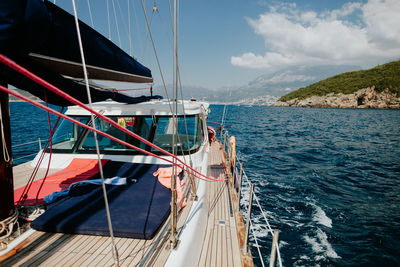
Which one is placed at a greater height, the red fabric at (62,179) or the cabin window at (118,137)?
the cabin window at (118,137)

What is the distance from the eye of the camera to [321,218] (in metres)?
7.02

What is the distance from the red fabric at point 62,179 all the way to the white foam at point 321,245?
6234mm

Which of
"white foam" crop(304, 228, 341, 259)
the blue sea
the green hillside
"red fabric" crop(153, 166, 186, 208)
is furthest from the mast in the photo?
the green hillside

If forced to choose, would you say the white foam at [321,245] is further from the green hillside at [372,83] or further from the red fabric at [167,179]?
the green hillside at [372,83]

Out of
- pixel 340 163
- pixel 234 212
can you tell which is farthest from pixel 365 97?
pixel 234 212

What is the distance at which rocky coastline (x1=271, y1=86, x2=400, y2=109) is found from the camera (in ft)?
255

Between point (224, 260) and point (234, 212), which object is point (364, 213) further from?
point (224, 260)

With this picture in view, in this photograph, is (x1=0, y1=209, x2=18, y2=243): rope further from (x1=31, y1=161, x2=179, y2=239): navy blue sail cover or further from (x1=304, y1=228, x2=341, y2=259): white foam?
(x1=304, y1=228, x2=341, y2=259): white foam

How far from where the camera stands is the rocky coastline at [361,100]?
7775 cm

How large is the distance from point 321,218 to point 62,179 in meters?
8.02

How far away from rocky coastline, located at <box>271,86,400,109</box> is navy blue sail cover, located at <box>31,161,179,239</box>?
104 m

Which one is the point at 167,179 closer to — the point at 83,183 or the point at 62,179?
the point at 83,183

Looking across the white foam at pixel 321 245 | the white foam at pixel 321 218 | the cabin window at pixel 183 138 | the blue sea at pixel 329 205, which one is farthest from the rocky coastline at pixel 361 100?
the cabin window at pixel 183 138

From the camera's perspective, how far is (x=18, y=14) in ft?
6.07
